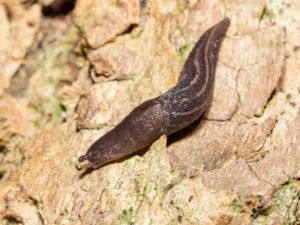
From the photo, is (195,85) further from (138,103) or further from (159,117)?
(138,103)

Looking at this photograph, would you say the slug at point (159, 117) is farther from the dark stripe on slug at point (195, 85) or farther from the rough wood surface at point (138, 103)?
the rough wood surface at point (138, 103)

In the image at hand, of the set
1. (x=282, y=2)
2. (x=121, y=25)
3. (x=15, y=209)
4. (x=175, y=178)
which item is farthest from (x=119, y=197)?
(x=282, y=2)

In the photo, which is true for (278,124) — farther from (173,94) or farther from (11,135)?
(11,135)

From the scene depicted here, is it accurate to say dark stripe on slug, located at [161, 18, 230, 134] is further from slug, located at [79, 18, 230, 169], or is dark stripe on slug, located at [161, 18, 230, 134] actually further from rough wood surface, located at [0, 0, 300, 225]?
rough wood surface, located at [0, 0, 300, 225]

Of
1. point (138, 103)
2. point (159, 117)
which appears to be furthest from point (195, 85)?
point (138, 103)

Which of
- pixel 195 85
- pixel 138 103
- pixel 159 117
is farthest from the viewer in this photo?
pixel 138 103

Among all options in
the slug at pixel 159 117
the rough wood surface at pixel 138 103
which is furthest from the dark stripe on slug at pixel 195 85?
the rough wood surface at pixel 138 103

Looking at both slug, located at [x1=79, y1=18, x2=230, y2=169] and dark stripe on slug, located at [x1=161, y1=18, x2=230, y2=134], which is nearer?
slug, located at [x1=79, y1=18, x2=230, y2=169]

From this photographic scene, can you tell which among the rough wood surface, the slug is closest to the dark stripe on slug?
the slug
